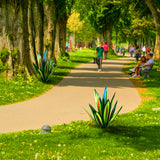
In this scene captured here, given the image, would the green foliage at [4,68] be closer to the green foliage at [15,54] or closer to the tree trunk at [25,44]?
the green foliage at [15,54]

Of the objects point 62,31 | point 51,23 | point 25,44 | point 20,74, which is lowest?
point 20,74

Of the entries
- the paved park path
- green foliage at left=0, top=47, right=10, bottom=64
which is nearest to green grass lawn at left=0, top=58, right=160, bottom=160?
the paved park path

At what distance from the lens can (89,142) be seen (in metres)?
7.68

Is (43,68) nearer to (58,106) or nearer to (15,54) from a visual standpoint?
(15,54)

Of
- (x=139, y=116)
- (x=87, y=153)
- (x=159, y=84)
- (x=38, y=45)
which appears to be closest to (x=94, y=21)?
(x=38, y=45)

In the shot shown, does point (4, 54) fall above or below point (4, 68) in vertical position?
above

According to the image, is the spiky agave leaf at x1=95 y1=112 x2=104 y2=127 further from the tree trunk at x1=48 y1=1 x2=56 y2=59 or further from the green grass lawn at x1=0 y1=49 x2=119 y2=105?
the tree trunk at x1=48 y1=1 x2=56 y2=59

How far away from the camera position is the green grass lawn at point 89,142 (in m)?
6.76

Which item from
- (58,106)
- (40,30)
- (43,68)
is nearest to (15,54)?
(43,68)

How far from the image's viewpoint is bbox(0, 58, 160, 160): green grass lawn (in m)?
6.76

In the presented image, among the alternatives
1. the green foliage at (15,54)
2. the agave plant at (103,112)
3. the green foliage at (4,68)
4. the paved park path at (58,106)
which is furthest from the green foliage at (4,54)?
the agave plant at (103,112)

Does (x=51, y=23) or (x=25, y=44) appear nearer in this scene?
(x=25, y=44)

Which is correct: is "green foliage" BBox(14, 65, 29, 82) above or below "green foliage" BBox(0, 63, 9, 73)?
below

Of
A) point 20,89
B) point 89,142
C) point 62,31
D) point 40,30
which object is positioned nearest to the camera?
point 89,142
